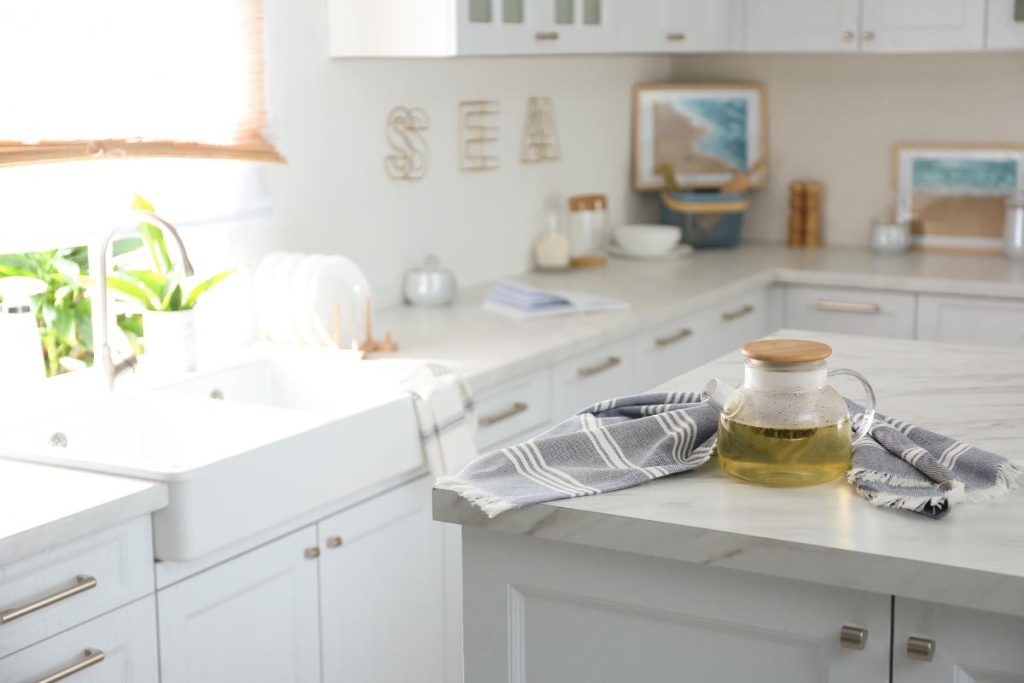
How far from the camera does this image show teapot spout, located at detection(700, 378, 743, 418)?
1.53 metres

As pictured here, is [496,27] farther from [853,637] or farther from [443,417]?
[853,637]

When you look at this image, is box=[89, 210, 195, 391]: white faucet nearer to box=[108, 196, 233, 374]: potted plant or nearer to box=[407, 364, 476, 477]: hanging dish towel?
box=[108, 196, 233, 374]: potted plant

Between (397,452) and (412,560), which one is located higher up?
(397,452)

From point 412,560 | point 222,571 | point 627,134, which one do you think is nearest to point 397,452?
point 412,560

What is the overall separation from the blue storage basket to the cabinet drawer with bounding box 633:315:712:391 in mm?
819

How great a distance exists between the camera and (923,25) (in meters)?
4.16

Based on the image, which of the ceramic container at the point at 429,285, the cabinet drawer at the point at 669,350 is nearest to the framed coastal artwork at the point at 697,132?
the cabinet drawer at the point at 669,350

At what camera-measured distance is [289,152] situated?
315cm

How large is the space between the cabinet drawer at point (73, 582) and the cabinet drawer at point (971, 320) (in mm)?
2728

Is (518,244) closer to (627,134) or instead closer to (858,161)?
(627,134)

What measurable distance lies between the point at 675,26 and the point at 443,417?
2023 mm

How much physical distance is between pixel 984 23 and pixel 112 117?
8.89ft

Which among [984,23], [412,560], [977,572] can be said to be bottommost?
[412,560]

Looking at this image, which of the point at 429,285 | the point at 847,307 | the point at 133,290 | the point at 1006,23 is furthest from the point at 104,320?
the point at 1006,23
